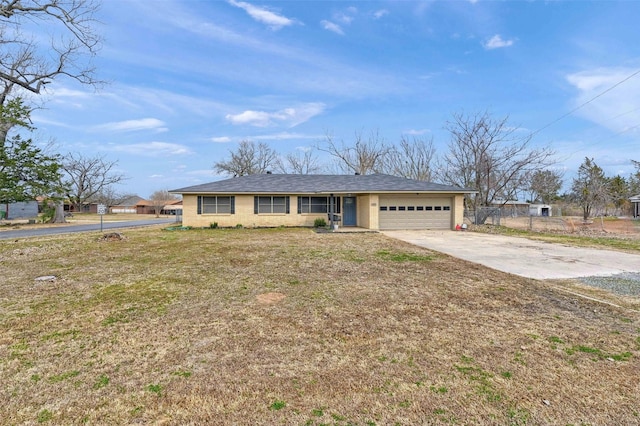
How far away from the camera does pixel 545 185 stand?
37812 millimetres

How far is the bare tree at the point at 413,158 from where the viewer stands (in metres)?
34.8

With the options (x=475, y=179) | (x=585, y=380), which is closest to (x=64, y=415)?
(x=585, y=380)

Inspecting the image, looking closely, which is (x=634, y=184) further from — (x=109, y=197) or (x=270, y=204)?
(x=109, y=197)

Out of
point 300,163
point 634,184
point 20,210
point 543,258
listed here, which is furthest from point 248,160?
point 634,184

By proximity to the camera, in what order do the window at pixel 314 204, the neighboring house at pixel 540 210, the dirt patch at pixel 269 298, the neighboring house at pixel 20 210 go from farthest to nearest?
the neighboring house at pixel 540 210
the neighboring house at pixel 20 210
the window at pixel 314 204
the dirt patch at pixel 269 298

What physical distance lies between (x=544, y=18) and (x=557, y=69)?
440 centimetres

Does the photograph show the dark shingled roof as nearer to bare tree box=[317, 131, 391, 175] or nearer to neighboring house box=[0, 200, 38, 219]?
bare tree box=[317, 131, 391, 175]

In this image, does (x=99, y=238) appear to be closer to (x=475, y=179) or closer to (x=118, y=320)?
(x=118, y=320)

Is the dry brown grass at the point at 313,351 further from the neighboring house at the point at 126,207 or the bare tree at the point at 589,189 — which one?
the neighboring house at the point at 126,207

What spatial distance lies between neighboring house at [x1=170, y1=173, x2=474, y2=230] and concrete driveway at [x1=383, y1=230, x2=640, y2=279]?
589 centimetres

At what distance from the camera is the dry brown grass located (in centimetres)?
245

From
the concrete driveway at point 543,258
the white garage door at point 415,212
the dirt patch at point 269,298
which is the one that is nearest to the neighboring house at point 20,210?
the white garage door at point 415,212

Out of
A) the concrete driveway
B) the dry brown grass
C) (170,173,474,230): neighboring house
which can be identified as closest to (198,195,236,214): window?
(170,173,474,230): neighboring house

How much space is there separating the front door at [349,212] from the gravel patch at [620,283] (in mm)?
13559
